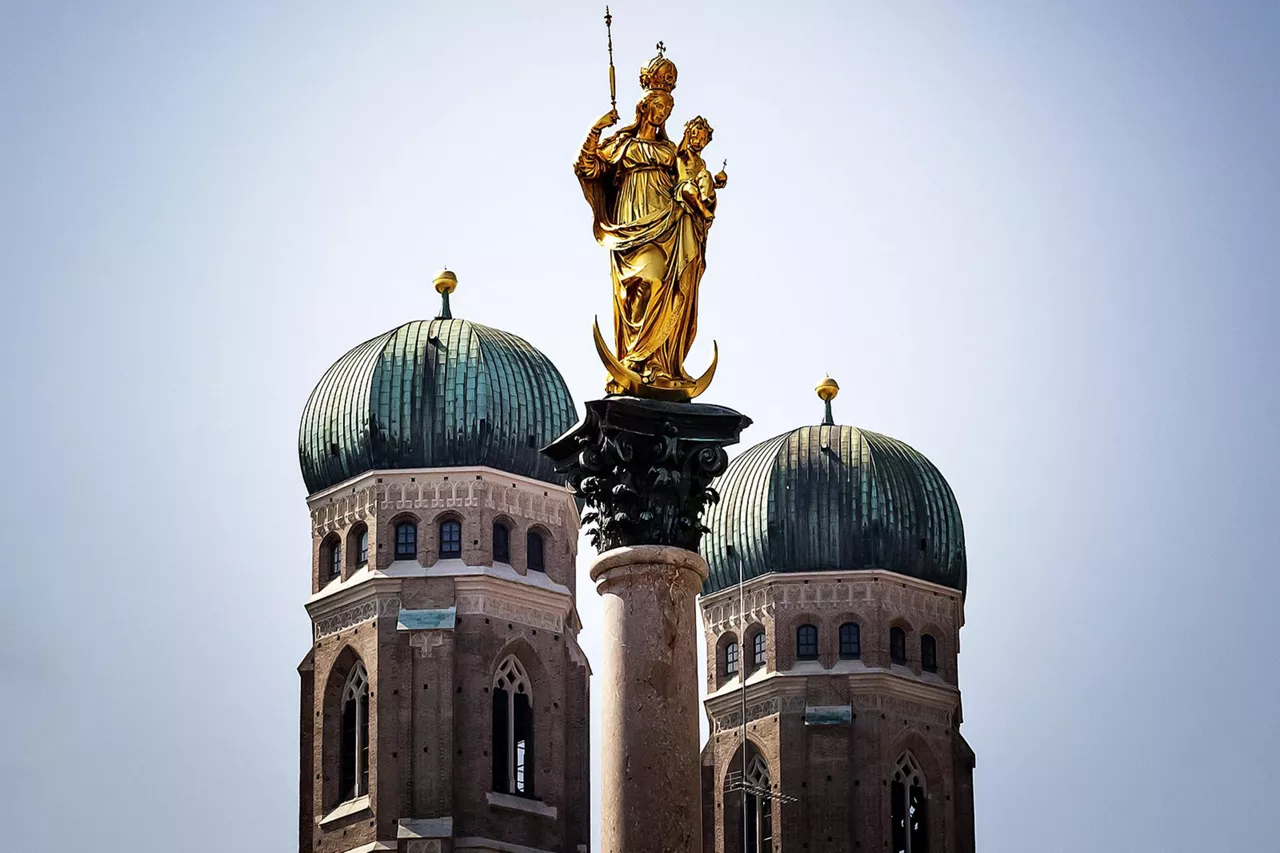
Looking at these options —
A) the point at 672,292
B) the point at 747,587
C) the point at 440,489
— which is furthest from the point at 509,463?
the point at 672,292

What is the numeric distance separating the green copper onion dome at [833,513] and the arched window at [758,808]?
455cm

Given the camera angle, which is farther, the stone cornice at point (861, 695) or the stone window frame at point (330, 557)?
the stone cornice at point (861, 695)

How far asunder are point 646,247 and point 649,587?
372 cm

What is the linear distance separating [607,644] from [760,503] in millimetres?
46893

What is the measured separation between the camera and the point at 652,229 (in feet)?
121

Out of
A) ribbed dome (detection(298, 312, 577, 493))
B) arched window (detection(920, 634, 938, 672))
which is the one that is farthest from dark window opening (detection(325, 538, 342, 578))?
arched window (detection(920, 634, 938, 672))

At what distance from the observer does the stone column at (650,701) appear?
113ft

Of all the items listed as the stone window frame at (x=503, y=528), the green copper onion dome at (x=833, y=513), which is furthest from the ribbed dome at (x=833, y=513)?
the stone window frame at (x=503, y=528)

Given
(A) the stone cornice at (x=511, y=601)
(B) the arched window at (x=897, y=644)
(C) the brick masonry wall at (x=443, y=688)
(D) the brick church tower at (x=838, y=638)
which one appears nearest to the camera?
(C) the brick masonry wall at (x=443, y=688)

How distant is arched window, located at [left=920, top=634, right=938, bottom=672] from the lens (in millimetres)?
83125

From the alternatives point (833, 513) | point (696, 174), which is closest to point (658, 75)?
point (696, 174)

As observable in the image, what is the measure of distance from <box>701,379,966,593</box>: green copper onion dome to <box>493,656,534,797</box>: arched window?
5988 mm

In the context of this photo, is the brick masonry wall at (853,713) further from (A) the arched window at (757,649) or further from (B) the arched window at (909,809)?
(A) the arched window at (757,649)

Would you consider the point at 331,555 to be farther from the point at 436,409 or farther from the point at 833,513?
the point at 833,513
